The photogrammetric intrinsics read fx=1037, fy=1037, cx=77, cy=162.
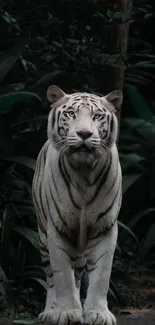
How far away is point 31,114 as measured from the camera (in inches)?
385

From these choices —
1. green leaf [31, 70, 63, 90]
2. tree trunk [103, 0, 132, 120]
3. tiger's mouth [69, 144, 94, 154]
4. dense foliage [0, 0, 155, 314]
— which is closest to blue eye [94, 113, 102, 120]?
tiger's mouth [69, 144, 94, 154]

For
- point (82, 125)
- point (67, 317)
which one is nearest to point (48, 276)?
point (67, 317)

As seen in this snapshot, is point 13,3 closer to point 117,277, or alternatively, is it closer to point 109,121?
point 117,277

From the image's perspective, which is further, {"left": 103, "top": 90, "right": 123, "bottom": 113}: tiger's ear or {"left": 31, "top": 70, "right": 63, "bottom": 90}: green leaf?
{"left": 31, "top": 70, "right": 63, "bottom": 90}: green leaf

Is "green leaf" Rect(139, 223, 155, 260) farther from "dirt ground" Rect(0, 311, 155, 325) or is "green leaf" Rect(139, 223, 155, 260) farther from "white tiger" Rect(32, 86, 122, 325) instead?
"white tiger" Rect(32, 86, 122, 325)

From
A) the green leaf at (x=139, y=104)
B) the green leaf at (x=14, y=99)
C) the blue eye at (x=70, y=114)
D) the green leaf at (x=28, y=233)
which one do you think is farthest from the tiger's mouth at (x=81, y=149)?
the green leaf at (x=139, y=104)

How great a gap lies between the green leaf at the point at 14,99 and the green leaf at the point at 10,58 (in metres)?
0.33

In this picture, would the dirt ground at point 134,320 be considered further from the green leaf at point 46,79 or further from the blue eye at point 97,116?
the green leaf at point 46,79

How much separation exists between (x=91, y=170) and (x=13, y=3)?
4304 mm

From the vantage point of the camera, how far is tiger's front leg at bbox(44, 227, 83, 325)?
6.44m

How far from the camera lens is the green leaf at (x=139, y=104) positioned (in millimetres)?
12867

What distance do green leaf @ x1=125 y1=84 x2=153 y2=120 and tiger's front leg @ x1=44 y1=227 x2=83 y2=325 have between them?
21.1 feet

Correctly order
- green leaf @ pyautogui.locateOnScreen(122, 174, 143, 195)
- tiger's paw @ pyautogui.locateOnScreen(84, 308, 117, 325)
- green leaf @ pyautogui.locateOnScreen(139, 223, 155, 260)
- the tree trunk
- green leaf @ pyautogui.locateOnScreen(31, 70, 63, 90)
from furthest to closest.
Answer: green leaf @ pyautogui.locateOnScreen(122, 174, 143, 195) < green leaf @ pyautogui.locateOnScreen(139, 223, 155, 260) < the tree trunk < green leaf @ pyautogui.locateOnScreen(31, 70, 63, 90) < tiger's paw @ pyautogui.locateOnScreen(84, 308, 117, 325)

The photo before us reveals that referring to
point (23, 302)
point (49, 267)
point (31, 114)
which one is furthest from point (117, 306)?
point (49, 267)
